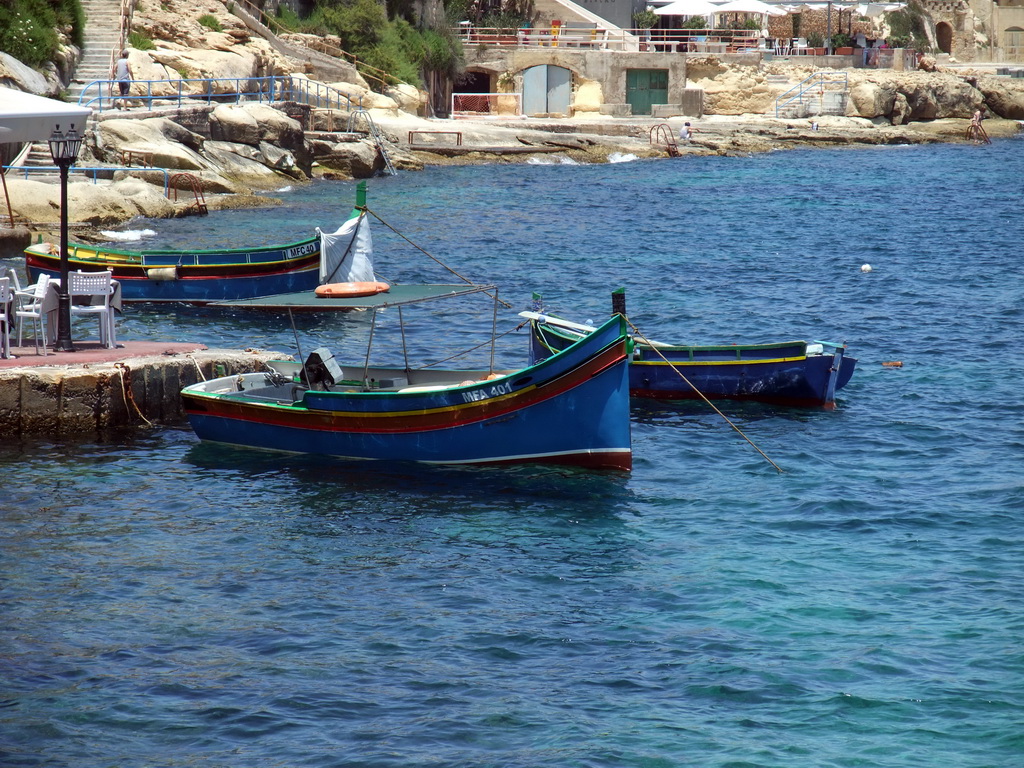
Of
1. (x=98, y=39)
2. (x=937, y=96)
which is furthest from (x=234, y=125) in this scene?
(x=937, y=96)

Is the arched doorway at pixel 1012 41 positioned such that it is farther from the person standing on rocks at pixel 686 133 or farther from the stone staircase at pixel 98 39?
the stone staircase at pixel 98 39

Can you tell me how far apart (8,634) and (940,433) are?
12.7 meters

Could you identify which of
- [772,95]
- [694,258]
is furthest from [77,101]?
[772,95]

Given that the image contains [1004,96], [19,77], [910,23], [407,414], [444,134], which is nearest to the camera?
[407,414]

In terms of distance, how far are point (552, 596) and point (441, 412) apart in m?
4.19

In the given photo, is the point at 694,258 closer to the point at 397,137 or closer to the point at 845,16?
the point at 397,137

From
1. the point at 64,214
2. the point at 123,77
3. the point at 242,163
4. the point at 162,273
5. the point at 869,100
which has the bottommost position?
the point at 162,273

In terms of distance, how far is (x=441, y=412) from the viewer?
15281mm

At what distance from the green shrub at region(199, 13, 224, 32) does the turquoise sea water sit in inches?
1385

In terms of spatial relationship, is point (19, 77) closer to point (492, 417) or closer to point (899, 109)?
point (492, 417)

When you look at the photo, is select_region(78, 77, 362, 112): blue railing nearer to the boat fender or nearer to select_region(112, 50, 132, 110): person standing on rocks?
select_region(112, 50, 132, 110): person standing on rocks

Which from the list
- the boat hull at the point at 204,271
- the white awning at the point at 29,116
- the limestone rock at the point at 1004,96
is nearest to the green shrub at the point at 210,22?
the boat hull at the point at 204,271

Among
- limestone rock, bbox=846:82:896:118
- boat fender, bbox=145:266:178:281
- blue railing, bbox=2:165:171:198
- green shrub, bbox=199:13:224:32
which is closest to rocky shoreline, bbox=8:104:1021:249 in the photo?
blue railing, bbox=2:165:171:198

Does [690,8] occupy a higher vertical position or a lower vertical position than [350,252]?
higher
